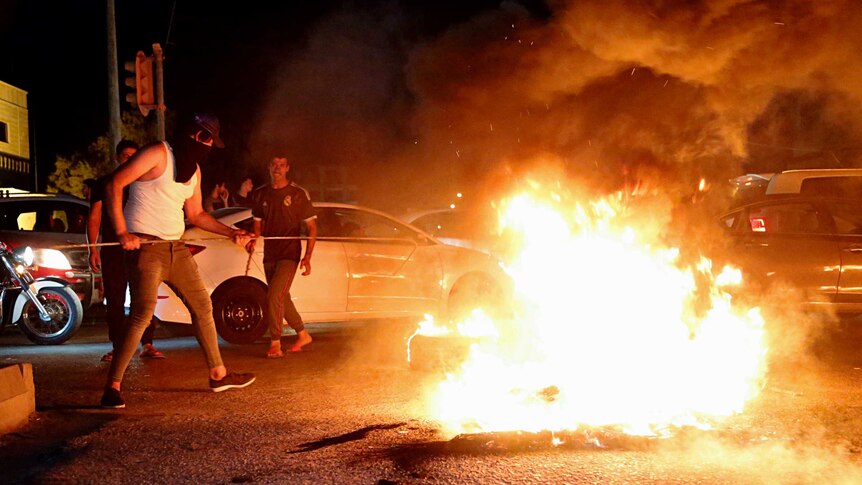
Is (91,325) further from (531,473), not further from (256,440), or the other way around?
(531,473)

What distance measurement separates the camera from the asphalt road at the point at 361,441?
3883 mm

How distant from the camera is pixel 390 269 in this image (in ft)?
29.5

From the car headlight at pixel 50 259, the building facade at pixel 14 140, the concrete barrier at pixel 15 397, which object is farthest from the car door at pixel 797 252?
the building facade at pixel 14 140

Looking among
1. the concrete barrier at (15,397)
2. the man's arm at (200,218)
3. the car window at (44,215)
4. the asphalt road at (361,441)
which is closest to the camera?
the asphalt road at (361,441)

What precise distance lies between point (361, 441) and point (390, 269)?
15.0ft

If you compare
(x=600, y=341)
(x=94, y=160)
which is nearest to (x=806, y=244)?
(x=600, y=341)

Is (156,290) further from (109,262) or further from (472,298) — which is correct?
(472,298)

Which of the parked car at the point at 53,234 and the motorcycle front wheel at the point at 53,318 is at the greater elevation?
the parked car at the point at 53,234

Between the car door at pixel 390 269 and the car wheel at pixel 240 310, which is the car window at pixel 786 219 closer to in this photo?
the car door at pixel 390 269

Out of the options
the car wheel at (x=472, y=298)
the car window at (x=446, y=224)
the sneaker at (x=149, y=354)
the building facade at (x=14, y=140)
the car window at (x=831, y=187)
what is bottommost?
the sneaker at (x=149, y=354)

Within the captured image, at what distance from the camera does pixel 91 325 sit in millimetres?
11242

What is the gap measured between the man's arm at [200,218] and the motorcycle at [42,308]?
3.67 meters

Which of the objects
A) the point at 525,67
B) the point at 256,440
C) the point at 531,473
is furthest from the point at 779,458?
the point at 525,67

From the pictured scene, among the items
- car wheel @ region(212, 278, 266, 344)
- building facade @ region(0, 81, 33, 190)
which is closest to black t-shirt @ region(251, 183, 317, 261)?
car wheel @ region(212, 278, 266, 344)
